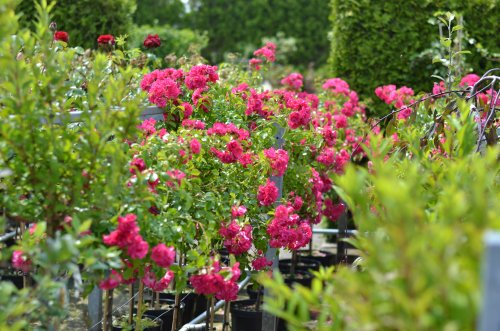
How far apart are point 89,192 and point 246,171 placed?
1448mm

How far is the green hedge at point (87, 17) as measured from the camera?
23.4 feet

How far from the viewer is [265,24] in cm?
1658

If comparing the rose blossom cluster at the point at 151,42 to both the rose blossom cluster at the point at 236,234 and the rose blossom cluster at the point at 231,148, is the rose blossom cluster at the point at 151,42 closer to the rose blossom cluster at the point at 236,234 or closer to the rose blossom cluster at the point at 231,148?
the rose blossom cluster at the point at 231,148

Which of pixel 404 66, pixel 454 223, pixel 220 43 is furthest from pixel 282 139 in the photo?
pixel 220 43

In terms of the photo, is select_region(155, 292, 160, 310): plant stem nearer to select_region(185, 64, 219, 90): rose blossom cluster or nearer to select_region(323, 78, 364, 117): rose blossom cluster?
select_region(185, 64, 219, 90): rose blossom cluster

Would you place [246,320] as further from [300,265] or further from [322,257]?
[322,257]

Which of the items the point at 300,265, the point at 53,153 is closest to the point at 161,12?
the point at 300,265

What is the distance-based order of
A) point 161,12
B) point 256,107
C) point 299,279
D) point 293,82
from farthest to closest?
point 161,12
point 293,82
point 299,279
point 256,107

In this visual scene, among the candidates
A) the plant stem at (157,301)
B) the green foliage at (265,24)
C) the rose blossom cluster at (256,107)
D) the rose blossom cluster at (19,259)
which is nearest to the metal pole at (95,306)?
the plant stem at (157,301)

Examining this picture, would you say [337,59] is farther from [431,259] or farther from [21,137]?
[431,259]

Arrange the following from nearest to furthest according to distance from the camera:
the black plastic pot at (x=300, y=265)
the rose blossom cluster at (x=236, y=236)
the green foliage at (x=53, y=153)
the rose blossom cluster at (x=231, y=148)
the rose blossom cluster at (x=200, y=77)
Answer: the green foliage at (x=53, y=153) → the rose blossom cluster at (x=236, y=236) → the rose blossom cluster at (x=231, y=148) → the rose blossom cluster at (x=200, y=77) → the black plastic pot at (x=300, y=265)

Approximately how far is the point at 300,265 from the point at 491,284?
4.70m

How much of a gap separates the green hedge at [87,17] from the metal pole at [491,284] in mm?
6226

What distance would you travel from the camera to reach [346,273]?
1528 mm
